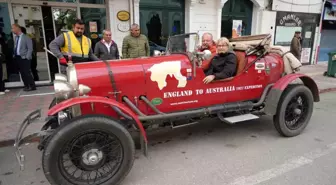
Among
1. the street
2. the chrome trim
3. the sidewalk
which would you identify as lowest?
the street

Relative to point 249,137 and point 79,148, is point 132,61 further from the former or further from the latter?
point 249,137

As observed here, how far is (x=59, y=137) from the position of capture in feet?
7.15

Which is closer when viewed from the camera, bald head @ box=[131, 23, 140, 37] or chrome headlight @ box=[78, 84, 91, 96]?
chrome headlight @ box=[78, 84, 91, 96]

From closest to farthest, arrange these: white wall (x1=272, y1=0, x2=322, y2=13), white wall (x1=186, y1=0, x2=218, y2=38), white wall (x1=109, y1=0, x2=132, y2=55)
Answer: white wall (x1=109, y1=0, x2=132, y2=55) < white wall (x1=186, y1=0, x2=218, y2=38) < white wall (x1=272, y1=0, x2=322, y2=13)

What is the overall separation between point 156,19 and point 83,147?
23.2 ft

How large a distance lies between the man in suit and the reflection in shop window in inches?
69.5

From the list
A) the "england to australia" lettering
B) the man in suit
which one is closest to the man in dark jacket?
the "england to australia" lettering

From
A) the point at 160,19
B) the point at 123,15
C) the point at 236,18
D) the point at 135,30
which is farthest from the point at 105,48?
the point at 236,18

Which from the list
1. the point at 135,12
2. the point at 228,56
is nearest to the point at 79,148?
the point at 228,56

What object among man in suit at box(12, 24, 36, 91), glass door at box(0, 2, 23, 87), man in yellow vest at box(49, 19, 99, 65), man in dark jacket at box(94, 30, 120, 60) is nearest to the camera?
man in yellow vest at box(49, 19, 99, 65)

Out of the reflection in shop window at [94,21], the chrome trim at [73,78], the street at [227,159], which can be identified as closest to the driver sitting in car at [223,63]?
the street at [227,159]

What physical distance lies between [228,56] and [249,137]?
1404 millimetres

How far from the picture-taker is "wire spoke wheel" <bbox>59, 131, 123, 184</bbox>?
94.3 inches

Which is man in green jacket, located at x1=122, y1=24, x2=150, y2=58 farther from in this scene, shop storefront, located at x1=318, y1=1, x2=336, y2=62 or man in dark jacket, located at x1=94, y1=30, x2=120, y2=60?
shop storefront, located at x1=318, y1=1, x2=336, y2=62
